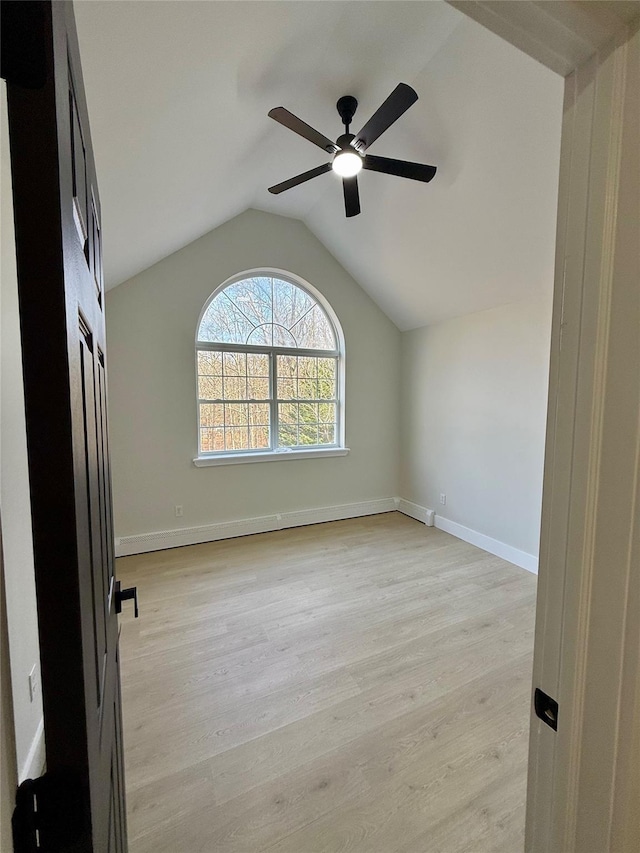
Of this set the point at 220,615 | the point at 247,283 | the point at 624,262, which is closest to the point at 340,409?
the point at 247,283

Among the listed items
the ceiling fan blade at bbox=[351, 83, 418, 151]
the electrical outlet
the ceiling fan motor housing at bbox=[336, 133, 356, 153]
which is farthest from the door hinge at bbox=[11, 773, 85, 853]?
the ceiling fan motor housing at bbox=[336, 133, 356, 153]

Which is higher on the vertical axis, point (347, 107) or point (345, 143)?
point (347, 107)

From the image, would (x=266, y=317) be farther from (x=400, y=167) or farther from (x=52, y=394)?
(x=52, y=394)

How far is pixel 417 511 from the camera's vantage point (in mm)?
4363

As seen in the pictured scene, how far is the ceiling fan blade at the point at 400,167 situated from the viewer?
2.12 metres

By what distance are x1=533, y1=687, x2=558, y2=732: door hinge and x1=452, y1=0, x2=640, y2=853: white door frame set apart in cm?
2

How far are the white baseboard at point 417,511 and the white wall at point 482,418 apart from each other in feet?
0.24

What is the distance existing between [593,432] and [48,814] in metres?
0.87

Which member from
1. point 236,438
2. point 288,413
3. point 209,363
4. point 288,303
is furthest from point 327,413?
point 209,363

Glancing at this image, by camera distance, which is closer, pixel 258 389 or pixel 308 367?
pixel 258 389

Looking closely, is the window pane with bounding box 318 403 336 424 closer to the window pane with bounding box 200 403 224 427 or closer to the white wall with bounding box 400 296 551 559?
the white wall with bounding box 400 296 551 559

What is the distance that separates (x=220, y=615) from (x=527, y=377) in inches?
121

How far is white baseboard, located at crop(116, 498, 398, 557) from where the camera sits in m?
3.42

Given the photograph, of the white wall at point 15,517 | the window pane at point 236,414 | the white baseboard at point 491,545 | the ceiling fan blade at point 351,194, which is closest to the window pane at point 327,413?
the window pane at point 236,414
